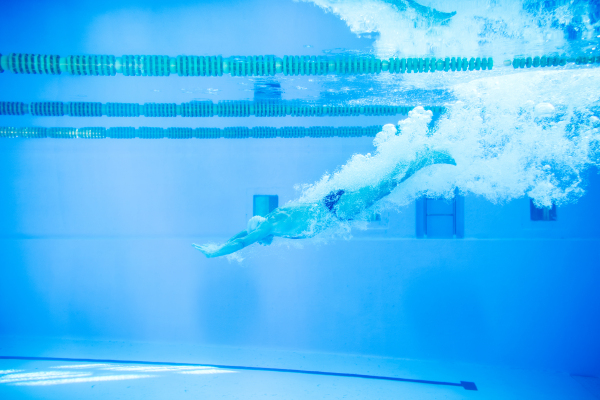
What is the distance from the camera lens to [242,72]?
334 cm

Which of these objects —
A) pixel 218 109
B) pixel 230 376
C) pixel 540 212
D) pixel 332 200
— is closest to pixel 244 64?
pixel 218 109

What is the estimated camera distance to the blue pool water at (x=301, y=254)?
4906mm

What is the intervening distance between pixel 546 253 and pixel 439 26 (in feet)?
14.2

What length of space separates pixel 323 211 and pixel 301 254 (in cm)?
207

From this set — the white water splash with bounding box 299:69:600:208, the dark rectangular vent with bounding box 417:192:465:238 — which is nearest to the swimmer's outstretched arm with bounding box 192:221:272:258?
the white water splash with bounding box 299:69:600:208

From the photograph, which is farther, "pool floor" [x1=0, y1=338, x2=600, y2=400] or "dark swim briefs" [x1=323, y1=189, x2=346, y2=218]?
"pool floor" [x1=0, y1=338, x2=600, y2=400]

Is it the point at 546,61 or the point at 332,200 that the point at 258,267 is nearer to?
the point at 332,200

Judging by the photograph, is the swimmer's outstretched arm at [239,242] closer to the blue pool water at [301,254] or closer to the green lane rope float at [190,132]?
the blue pool water at [301,254]

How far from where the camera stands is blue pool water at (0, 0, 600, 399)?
4906 mm

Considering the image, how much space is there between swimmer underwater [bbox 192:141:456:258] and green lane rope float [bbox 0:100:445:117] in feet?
→ 4.38

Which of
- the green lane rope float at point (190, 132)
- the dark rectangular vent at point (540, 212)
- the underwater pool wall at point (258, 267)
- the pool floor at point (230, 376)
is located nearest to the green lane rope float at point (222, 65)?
the green lane rope float at point (190, 132)

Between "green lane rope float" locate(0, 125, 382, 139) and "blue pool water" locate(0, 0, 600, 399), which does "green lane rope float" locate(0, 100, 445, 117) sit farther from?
"green lane rope float" locate(0, 125, 382, 139)

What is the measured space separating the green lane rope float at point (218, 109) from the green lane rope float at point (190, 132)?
0.34 meters

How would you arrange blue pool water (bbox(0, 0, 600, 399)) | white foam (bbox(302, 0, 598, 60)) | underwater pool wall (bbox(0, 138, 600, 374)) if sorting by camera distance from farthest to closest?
1. underwater pool wall (bbox(0, 138, 600, 374))
2. blue pool water (bbox(0, 0, 600, 399))
3. white foam (bbox(302, 0, 598, 60))
